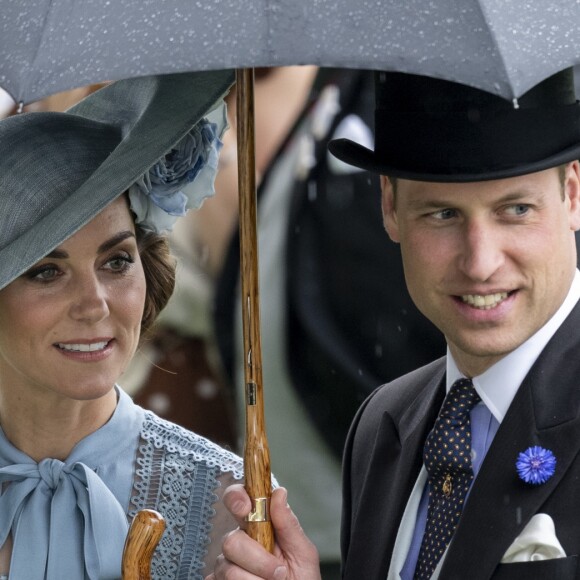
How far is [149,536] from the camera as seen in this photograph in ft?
8.57

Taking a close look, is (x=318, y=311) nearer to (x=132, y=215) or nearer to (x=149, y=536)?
(x=132, y=215)

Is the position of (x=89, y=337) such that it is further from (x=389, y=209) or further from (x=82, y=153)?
(x=389, y=209)

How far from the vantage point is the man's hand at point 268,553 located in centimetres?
253

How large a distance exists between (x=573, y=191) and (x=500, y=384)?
18.0 inches

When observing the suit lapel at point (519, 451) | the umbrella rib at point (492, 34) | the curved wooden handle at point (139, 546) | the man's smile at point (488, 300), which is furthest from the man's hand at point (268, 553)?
the umbrella rib at point (492, 34)

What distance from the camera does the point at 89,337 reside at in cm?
303

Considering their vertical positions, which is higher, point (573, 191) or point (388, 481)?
point (573, 191)

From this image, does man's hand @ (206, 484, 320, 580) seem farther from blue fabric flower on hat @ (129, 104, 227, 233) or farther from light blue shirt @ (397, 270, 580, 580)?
blue fabric flower on hat @ (129, 104, 227, 233)

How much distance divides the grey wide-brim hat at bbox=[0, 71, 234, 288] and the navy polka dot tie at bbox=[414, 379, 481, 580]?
2.93ft

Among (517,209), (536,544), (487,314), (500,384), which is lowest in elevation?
(536,544)

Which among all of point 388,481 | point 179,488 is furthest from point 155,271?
point 388,481

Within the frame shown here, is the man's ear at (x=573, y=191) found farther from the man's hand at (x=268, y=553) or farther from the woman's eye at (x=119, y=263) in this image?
the woman's eye at (x=119, y=263)

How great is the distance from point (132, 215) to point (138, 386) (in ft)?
6.05

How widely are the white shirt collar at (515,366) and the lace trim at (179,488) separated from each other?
90cm
